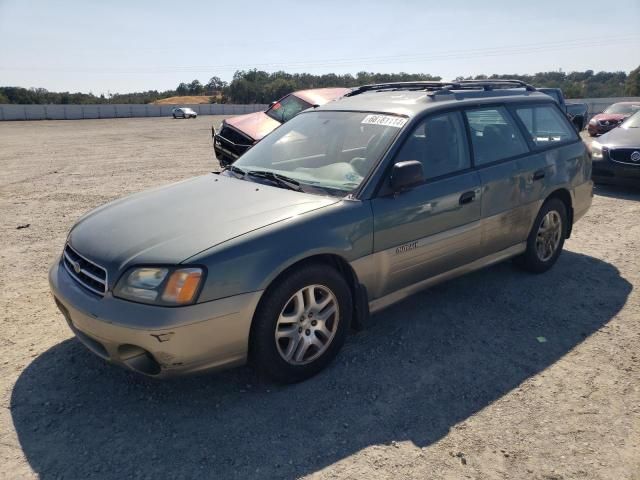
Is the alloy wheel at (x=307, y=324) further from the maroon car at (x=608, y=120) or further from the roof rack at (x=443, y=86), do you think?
the maroon car at (x=608, y=120)

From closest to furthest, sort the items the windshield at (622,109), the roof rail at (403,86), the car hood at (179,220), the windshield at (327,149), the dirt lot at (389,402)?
the dirt lot at (389,402), the car hood at (179,220), the windshield at (327,149), the roof rail at (403,86), the windshield at (622,109)

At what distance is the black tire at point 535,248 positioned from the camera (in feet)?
15.1

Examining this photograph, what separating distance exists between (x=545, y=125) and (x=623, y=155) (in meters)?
4.45

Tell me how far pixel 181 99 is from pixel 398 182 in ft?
297

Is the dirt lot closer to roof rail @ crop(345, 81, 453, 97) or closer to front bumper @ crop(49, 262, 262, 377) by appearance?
front bumper @ crop(49, 262, 262, 377)

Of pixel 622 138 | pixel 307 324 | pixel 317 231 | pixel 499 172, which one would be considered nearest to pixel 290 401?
pixel 307 324

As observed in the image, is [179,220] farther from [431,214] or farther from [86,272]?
[431,214]

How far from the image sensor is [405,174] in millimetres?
3254

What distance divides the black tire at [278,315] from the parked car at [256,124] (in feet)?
18.6

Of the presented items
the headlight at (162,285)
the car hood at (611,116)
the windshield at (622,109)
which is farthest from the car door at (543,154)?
the windshield at (622,109)

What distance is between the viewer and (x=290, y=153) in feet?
13.0

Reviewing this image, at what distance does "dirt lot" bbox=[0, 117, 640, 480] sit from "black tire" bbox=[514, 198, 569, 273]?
250 mm

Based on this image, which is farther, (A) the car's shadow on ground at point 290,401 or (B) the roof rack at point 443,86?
(B) the roof rack at point 443,86

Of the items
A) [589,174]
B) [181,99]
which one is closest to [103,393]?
[589,174]
